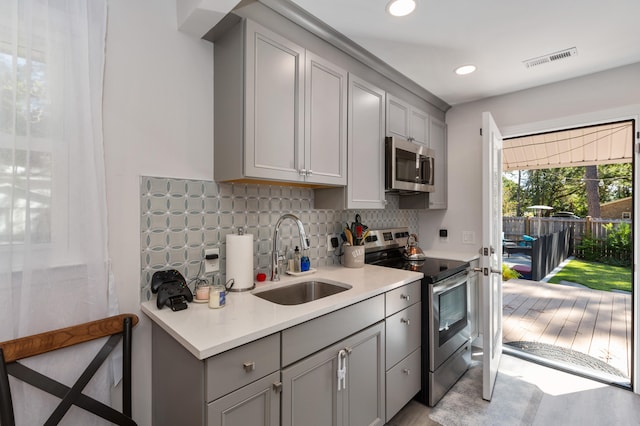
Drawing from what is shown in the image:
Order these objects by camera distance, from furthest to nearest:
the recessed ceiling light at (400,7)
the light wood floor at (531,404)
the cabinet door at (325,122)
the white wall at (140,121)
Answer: the light wood floor at (531,404) < the cabinet door at (325,122) < the recessed ceiling light at (400,7) < the white wall at (140,121)

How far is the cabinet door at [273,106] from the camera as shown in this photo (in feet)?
4.90

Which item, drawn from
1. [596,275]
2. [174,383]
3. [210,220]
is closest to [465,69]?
[210,220]

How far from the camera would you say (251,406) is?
1115 millimetres

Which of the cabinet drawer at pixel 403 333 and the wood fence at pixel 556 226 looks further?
the wood fence at pixel 556 226

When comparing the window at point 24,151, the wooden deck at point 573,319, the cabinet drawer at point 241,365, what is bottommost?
the wooden deck at point 573,319

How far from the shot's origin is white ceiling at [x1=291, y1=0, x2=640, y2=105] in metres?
1.63

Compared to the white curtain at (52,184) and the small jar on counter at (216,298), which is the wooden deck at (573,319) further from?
the white curtain at (52,184)

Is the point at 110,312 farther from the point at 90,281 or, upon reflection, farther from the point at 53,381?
the point at 53,381

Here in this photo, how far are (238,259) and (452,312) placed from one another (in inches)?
67.1

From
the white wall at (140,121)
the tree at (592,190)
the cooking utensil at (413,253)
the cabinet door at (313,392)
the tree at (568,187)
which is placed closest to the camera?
the cabinet door at (313,392)

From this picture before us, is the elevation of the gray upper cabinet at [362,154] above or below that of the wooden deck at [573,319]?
above

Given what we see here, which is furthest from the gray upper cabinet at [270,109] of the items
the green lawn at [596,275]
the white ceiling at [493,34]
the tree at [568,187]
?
the green lawn at [596,275]

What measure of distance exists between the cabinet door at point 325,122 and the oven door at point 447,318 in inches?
40.8

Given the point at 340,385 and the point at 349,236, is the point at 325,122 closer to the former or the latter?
the point at 349,236
